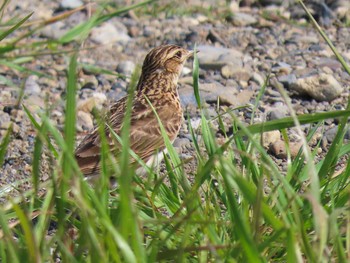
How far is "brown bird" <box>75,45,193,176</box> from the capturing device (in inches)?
221

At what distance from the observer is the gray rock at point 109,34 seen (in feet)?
29.5

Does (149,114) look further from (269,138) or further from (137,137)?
(269,138)

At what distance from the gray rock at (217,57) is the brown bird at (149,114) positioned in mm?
1139

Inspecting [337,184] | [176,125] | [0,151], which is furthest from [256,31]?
[0,151]

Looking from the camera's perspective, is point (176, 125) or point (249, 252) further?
point (176, 125)

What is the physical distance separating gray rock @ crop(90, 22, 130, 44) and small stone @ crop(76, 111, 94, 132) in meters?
1.94

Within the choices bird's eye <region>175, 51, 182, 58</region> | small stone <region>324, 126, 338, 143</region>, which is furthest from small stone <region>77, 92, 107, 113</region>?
small stone <region>324, 126, 338, 143</region>

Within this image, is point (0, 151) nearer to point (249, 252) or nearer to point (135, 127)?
point (249, 252)

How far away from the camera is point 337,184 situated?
14.7 feet

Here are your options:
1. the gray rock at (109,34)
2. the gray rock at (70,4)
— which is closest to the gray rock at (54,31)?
the gray rock at (109,34)

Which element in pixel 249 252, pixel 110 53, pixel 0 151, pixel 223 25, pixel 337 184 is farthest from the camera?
pixel 223 25

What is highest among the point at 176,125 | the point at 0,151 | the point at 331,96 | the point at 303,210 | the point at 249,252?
the point at 331,96

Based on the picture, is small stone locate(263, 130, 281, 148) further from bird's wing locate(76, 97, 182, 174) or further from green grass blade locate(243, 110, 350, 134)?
green grass blade locate(243, 110, 350, 134)

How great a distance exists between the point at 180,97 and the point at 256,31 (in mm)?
2044
